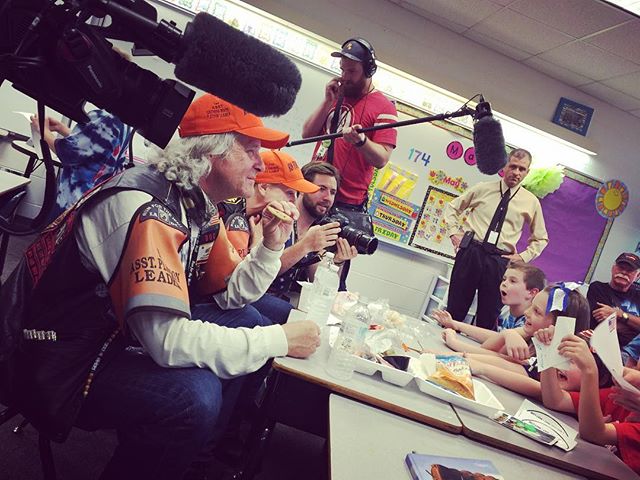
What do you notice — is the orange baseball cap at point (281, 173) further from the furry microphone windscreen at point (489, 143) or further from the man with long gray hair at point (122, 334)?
the man with long gray hair at point (122, 334)

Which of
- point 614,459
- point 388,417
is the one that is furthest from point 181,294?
point 614,459

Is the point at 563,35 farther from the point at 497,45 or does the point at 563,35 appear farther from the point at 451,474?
the point at 451,474

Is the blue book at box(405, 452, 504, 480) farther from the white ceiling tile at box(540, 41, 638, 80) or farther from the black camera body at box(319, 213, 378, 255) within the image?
the white ceiling tile at box(540, 41, 638, 80)

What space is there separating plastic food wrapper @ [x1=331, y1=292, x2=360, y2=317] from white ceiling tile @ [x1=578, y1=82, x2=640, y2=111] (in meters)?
3.82

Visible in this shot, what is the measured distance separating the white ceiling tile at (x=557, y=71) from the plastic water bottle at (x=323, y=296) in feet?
12.0

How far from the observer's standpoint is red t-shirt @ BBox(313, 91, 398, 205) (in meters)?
2.42

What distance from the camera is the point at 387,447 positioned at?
88 cm

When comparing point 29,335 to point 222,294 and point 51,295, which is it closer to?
point 51,295

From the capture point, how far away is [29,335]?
2.93ft

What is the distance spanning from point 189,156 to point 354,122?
4.91 feet

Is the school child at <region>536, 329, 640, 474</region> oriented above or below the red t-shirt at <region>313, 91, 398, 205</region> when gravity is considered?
below

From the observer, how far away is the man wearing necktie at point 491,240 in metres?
3.23

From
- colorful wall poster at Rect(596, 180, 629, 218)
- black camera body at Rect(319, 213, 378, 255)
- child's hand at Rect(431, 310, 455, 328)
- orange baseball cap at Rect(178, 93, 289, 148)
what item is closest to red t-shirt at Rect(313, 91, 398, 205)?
black camera body at Rect(319, 213, 378, 255)

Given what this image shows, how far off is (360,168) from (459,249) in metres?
1.34
